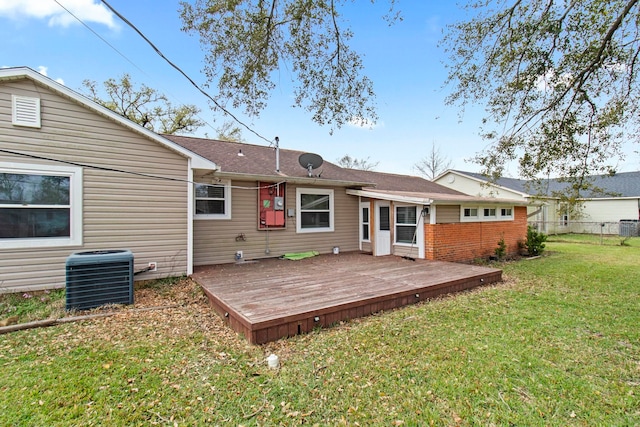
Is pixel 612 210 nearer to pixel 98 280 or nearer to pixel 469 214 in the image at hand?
pixel 469 214

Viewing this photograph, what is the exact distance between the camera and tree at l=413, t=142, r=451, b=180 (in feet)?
112

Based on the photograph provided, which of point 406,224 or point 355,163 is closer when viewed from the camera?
point 406,224

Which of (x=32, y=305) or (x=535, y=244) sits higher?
(x=535, y=244)

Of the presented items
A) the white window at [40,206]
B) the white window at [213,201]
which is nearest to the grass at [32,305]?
the white window at [40,206]

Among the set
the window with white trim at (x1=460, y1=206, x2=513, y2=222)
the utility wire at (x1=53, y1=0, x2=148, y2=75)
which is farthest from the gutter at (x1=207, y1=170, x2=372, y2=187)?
the window with white trim at (x1=460, y1=206, x2=513, y2=222)

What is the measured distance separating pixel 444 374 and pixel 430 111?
550 centimetres

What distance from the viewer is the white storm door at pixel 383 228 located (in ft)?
31.7

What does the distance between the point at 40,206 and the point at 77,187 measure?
65 centimetres

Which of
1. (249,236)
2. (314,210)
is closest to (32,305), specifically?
(249,236)

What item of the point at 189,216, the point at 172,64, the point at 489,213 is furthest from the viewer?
the point at 489,213

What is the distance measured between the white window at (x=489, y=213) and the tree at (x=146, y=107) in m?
18.3

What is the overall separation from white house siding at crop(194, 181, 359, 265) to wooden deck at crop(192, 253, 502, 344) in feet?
1.43

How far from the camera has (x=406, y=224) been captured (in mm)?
9289

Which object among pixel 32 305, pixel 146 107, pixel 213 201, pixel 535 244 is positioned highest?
pixel 146 107
